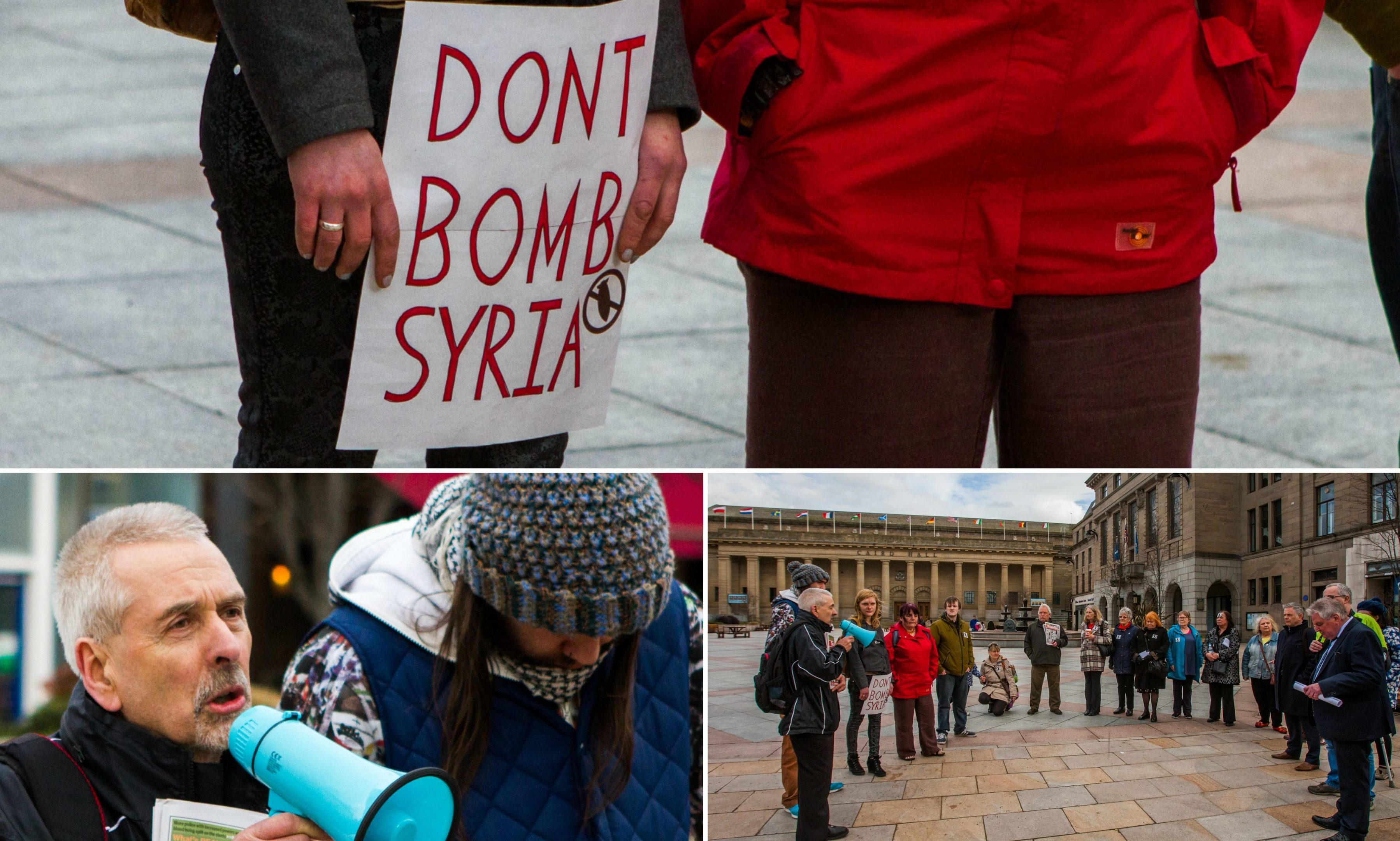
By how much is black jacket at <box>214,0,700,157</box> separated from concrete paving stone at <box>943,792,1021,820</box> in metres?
1.10

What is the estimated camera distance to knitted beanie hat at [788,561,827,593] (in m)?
1.81

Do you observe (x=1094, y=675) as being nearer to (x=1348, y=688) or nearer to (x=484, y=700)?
(x=1348, y=688)

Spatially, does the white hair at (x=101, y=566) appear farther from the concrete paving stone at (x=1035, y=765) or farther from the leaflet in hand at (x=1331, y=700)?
the leaflet in hand at (x=1331, y=700)

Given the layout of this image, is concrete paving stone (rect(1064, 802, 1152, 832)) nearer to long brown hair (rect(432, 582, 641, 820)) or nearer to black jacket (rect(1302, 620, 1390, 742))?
black jacket (rect(1302, 620, 1390, 742))

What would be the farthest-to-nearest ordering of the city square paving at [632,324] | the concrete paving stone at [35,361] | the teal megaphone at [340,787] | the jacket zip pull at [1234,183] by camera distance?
1. the concrete paving stone at [35,361]
2. the city square paving at [632,324]
3. the jacket zip pull at [1234,183]
4. the teal megaphone at [340,787]

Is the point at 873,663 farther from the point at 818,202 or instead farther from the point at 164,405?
the point at 164,405

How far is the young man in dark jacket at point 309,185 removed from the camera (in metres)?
1.77

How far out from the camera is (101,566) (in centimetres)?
138

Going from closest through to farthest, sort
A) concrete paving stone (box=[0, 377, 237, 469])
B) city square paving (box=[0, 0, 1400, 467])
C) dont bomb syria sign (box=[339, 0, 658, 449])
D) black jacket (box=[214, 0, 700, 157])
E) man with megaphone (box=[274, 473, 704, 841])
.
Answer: man with megaphone (box=[274, 473, 704, 841]) < black jacket (box=[214, 0, 700, 157]) < dont bomb syria sign (box=[339, 0, 658, 449]) < concrete paving stone (box=[0, 377, 237, 469]) < city square paving (box=[0, 0, 1400, 467])

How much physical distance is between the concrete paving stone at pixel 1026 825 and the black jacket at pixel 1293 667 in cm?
31

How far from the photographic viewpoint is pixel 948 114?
196cm

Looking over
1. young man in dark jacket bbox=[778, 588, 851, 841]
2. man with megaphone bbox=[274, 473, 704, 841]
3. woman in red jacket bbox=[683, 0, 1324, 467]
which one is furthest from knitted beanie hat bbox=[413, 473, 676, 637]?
woman in red jacket bbox=[683, 0, 1324, 467]

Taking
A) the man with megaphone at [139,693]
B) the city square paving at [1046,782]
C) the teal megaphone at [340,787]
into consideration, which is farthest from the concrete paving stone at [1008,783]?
the man with megaphone at [139,693]

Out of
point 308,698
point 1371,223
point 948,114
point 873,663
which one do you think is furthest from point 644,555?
point 1371,223
